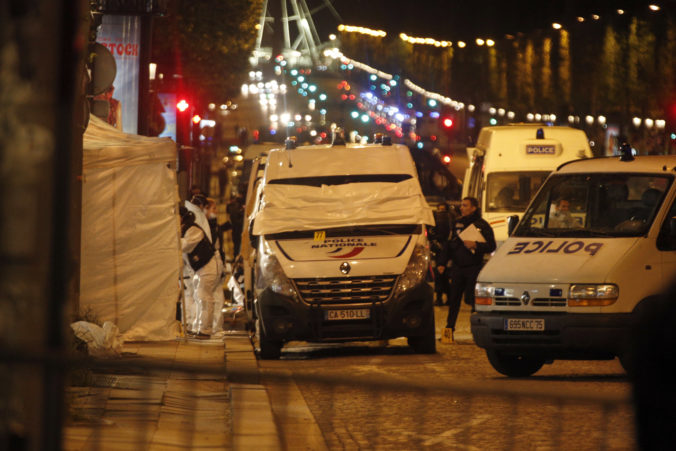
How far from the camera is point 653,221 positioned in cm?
1169

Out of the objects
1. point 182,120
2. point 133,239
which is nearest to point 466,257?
point 133,239

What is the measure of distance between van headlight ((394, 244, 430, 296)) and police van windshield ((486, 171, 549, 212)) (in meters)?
8.14

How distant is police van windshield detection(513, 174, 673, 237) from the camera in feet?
39.0

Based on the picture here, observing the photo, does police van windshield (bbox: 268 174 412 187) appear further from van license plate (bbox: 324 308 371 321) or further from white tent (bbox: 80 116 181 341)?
van license plate (bbox: 324 308 371 321)

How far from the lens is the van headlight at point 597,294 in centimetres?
1118

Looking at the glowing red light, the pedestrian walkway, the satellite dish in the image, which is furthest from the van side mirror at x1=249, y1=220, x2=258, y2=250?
the glowing red light

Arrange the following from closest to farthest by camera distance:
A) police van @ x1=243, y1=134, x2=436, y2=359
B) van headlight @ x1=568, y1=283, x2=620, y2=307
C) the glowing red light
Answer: van headlight @ x1=568, y1=283, x2=620, y2=307
police van @ x1=243, y1=134, x2=436, y2=359
the glowing red light

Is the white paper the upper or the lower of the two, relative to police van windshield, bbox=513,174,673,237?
lower

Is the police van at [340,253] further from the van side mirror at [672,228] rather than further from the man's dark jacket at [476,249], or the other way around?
the van side mirror at [672,228]

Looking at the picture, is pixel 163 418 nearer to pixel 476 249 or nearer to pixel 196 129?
pixel 476 249

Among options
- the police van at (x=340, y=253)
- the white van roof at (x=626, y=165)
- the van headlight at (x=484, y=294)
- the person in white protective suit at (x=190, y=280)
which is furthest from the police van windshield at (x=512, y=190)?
the van headlight at (x=484, y=294)

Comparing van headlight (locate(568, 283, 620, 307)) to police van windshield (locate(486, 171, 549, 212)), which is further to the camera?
police van windshield (locate(486, 171, 549, 212))

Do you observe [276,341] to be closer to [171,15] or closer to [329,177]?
[329,177]

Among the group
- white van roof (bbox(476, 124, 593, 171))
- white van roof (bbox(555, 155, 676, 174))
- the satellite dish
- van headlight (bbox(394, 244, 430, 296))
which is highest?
the satellite dish
